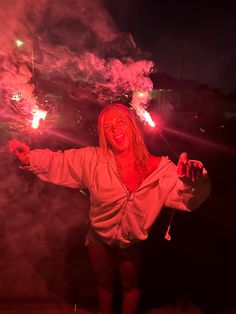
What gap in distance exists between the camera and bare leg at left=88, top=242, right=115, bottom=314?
2.96 metres

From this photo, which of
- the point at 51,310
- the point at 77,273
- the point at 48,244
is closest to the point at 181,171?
the point at 51,310

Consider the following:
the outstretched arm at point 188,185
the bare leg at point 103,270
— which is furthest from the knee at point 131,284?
the outstretched arm at point 188,185

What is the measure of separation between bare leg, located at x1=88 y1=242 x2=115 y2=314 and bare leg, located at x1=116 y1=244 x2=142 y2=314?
12 cm

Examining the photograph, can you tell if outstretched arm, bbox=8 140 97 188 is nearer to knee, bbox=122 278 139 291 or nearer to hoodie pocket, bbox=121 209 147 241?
hoodie pocket, bbox=121 209 147 241

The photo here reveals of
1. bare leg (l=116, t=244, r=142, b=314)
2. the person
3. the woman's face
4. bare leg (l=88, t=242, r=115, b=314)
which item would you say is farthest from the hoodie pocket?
the woman's face

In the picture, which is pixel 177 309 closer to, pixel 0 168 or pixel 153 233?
pixel 153 233

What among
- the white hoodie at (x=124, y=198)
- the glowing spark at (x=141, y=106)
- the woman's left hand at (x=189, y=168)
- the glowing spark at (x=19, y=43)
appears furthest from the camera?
the glowing spark at (x=19, y=43)

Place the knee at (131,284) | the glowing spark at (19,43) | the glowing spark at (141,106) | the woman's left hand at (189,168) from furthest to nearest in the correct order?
the glowing spark at (19,43) → the glowing spark at (141,106) → the knee at (131,284) → the woman's left hand at (189,168)

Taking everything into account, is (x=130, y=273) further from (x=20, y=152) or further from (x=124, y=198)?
(x=20, y=152)

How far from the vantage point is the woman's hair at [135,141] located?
2871 mm

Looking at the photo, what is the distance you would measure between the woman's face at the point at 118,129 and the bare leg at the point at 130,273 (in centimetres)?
99

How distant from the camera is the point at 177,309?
3.55m

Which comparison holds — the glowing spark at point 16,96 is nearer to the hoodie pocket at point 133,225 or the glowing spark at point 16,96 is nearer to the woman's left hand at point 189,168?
the hoodie pocket at point 133,225

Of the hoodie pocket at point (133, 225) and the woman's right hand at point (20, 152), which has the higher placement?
the woman's right hand at point (20, 152)
